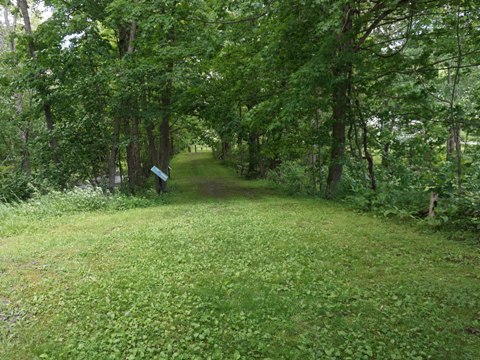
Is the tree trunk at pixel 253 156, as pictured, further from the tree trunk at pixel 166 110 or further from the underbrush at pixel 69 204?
the underbrush at pixel 69 204

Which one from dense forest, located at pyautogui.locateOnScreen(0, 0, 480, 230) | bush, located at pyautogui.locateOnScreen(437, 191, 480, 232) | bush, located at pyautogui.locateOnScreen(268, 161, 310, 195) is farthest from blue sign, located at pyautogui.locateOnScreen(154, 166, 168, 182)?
bush, located at pyautogui.locateOnScreen(437, 191, 480, 232)

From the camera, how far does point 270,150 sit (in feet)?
39.0

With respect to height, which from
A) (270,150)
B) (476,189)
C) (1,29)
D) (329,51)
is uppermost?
(1,29)

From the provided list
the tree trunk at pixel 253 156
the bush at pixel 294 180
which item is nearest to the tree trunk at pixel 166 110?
the bush at pixel 294 180

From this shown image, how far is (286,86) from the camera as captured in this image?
9898 millimetres

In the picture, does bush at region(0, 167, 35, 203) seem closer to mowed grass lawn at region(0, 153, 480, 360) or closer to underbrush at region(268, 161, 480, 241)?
mowed grass lawn at region(0, 153, 480, 360)

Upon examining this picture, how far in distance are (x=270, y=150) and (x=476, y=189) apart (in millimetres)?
6250

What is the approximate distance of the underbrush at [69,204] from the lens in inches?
352

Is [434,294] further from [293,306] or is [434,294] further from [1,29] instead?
[1,29]

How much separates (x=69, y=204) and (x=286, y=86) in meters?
6.82

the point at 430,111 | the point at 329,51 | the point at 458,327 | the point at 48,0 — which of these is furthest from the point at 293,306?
the point at 48,0

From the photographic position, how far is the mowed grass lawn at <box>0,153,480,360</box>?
3219mm

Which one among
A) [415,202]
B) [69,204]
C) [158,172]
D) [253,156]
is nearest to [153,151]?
[158,172]

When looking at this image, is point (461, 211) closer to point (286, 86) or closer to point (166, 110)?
point (286, 86)
